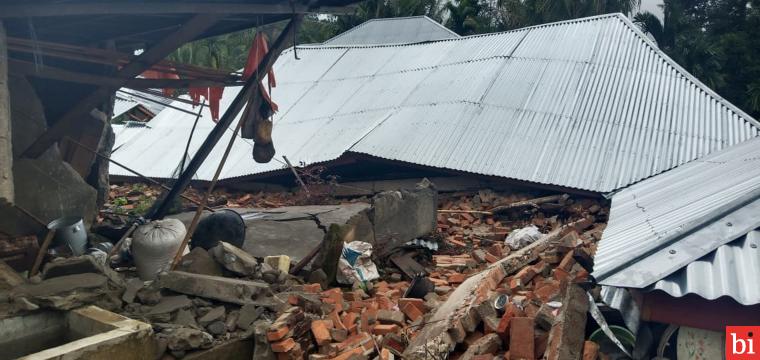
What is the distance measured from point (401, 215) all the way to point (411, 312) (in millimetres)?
2810

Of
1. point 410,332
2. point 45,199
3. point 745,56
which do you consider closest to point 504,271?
point 410,332

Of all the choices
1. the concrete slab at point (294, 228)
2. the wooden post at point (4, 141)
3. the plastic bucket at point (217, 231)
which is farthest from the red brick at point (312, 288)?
the wooden post at point (4, 141)

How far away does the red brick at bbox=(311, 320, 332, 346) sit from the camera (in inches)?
193

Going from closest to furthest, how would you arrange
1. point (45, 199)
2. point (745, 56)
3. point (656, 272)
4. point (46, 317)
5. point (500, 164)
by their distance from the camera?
point (656, 272), point (46, 317), point (45, 199), point (500, 164), point (745, 56)

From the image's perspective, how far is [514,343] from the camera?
4.10 meters

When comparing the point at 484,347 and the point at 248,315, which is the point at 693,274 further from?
the point at 248,315

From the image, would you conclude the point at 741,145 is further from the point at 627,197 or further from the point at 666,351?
the point at 666,351

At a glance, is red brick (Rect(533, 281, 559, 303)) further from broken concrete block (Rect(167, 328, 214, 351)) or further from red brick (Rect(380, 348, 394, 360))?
broken concrete block (Rect(167, 328, 214, 351))

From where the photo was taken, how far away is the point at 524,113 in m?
11.5

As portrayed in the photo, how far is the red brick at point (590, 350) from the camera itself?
3.71 m

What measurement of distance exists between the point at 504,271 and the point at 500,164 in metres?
4.42

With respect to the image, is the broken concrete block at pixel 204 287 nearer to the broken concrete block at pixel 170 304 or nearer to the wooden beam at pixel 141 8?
the broken concrete block at pixel 170 304

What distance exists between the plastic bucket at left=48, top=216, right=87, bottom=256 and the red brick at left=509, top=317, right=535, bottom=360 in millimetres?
4554

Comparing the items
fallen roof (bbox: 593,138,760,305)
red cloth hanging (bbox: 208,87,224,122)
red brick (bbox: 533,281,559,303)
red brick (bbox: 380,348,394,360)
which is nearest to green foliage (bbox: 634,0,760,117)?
fallen roof (bbox: 593,138,760,305)
